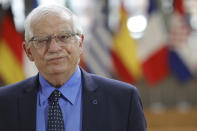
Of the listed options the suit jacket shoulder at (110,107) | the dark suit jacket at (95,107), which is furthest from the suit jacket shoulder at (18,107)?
the suit jacket shoulder at (110,107)

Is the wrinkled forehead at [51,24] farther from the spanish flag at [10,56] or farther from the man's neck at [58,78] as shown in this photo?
the spanish flag at [10,56]

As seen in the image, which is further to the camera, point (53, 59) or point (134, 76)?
point (134, 76)

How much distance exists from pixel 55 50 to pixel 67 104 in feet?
1.14

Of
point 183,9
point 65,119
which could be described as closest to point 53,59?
point 65,119

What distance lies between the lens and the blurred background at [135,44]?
706 cm

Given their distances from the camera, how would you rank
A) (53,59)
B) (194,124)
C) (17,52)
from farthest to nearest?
(194,124) → (17,52) → (53,59)

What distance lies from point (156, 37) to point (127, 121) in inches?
190

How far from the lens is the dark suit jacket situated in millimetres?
2449

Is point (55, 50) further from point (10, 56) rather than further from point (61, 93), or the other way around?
point (10, 56)

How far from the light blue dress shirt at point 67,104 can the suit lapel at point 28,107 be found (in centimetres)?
3

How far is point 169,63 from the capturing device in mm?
7398

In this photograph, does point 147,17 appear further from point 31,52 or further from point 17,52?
point 31,52

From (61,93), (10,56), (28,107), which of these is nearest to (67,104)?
(61,93)

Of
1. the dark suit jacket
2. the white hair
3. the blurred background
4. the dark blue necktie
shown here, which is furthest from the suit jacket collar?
the blurred background
